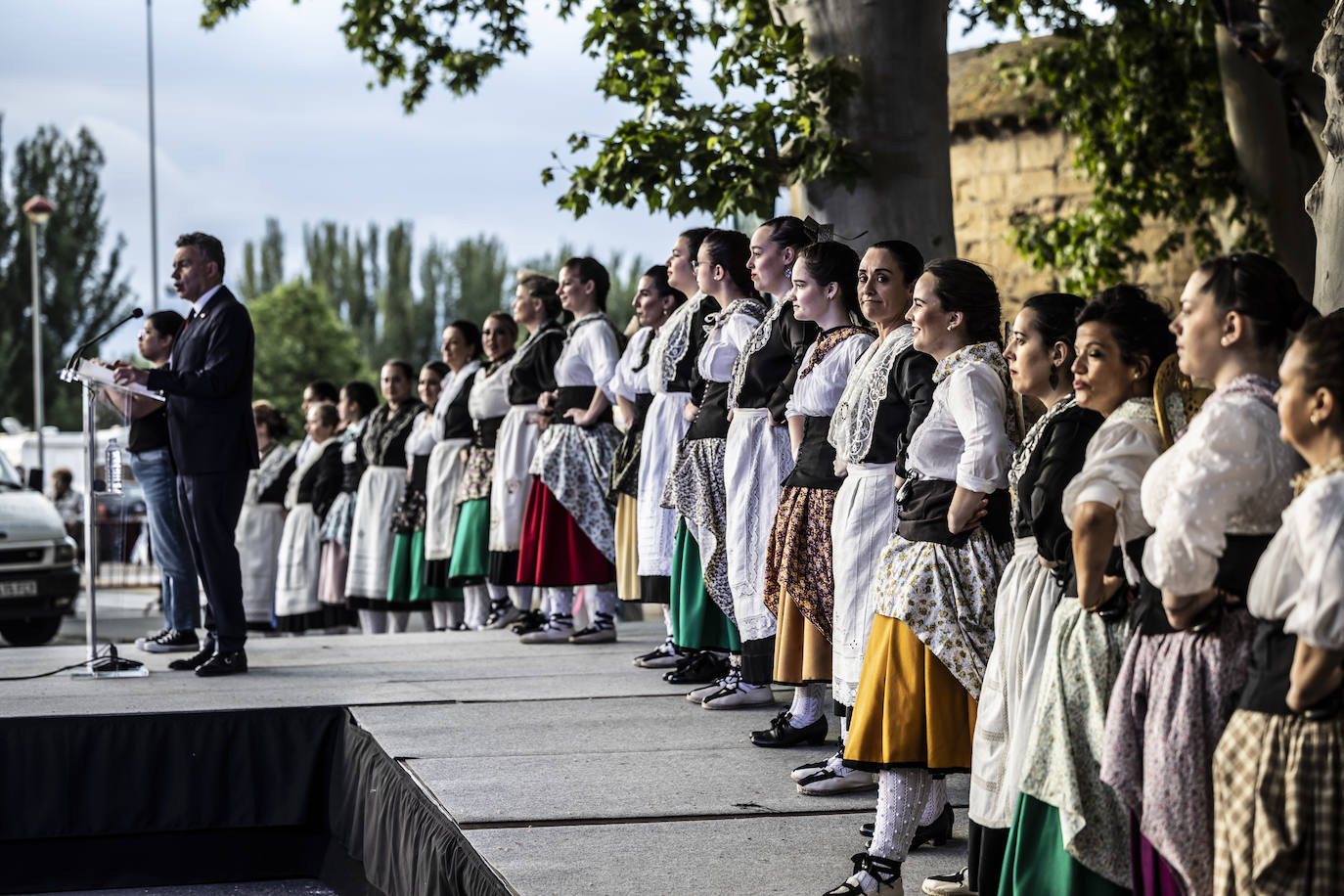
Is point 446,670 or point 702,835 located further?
point 446,670

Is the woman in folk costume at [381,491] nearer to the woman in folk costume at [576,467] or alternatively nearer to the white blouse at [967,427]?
the woman in folk costume at [576,467]

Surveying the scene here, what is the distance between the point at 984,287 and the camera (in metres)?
3.56

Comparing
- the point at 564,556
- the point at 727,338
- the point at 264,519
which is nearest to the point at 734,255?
the point at 727,338

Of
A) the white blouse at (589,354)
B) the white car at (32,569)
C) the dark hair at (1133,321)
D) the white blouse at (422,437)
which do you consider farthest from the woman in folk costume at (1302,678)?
the white car at (32,569)


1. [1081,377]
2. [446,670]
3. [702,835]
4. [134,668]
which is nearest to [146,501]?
[134,668]

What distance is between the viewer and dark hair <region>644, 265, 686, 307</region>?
6.41 metres

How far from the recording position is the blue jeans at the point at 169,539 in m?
6.92

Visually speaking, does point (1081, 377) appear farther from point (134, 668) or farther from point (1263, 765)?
point (134, 668)

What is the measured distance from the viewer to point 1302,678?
2.21 meters

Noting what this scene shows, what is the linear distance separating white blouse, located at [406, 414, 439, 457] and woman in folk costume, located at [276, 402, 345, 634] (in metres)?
1.08

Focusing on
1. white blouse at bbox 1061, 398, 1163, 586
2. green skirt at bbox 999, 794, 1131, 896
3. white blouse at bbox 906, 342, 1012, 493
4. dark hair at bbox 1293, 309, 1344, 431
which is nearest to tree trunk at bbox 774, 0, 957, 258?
white blouse at bbox 906, 342, 1012, 493

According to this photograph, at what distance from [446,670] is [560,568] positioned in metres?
0.88

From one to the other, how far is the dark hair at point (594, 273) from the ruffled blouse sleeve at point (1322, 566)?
490 cm

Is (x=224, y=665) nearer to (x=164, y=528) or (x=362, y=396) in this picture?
(x=164, y=528)
